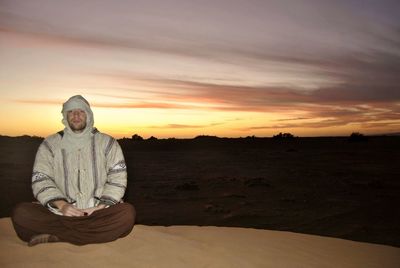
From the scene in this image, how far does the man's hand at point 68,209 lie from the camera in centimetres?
548

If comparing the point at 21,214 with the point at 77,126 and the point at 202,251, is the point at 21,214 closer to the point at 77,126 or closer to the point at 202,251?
the point at 77,126

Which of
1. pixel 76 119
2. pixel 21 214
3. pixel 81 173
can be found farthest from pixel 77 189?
pixel 76 119

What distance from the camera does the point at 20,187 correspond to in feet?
59.3

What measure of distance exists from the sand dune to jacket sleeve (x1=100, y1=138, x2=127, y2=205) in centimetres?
55

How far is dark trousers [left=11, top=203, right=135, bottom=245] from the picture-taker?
215 inches

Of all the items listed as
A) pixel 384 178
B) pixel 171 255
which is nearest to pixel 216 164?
pixel 384 178

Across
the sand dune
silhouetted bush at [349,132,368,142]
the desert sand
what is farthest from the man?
silhouetted bush at [349,132,368,142]

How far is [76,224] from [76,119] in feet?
4.57

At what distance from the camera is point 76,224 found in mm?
5434

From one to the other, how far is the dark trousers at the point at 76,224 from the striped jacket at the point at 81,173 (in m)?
0.25

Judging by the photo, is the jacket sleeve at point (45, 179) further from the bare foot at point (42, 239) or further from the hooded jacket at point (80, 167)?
the bare foot at point (42, 239)

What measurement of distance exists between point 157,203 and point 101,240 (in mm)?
9150

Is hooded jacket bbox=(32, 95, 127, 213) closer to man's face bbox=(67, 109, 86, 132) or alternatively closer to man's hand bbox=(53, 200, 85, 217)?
man's face bbox=(67, 109, 86, 132)

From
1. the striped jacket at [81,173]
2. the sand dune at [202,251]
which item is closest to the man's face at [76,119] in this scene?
the striped jacket at [81,173]
